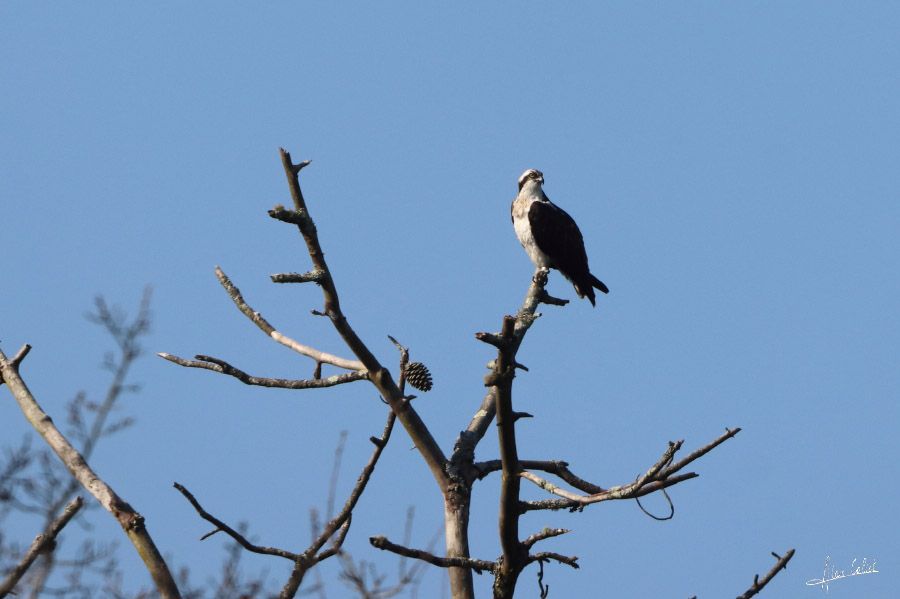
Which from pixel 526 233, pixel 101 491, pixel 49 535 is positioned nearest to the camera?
pixel 49 535

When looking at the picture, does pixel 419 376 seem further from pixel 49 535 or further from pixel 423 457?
pixel 49 535

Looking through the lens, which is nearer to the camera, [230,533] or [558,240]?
[230,533]

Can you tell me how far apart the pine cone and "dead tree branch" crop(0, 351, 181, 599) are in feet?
6.27

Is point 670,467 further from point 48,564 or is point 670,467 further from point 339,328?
point 48,564

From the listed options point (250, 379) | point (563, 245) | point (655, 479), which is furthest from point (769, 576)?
point (563, 245)

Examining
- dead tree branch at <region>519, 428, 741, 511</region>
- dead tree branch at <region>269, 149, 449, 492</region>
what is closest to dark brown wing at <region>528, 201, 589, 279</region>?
dead tree branch at <region>269, 149, 449, 492</region>

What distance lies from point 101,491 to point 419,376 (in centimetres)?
202

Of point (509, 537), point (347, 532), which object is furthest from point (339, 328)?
point (509, 537)

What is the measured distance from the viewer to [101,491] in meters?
4.05

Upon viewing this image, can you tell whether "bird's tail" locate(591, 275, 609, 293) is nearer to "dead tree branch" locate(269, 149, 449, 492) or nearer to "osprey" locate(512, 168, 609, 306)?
"osprey" locate(512, 168, 609, 306)

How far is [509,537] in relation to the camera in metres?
4.61

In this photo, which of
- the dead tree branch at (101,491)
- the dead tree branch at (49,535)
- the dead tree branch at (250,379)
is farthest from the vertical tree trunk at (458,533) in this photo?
the dead tree branch at (49,535)

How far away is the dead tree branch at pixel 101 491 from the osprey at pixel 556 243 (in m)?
6.53

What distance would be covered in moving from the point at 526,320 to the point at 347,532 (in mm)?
1751
